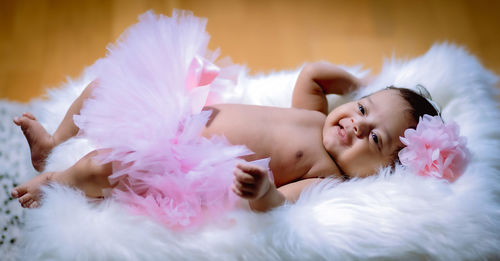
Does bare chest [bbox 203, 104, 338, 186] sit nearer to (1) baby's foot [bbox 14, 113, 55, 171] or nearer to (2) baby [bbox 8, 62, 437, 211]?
(2) baby [bbox 8, 62, 437, 211]

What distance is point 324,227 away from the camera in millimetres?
841

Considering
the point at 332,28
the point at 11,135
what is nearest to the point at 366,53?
the point at 332,28

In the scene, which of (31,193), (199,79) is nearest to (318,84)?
(199,79)

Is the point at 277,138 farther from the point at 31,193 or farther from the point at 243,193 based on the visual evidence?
the point at 31,193

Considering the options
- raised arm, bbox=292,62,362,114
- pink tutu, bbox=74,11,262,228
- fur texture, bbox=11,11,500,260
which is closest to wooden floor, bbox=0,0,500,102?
raised arm, bbox=292,62,362,114

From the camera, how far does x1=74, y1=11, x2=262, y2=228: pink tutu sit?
2.89ft

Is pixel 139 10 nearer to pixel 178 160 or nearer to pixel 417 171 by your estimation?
pixel 178 160

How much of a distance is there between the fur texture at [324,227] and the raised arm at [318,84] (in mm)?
319

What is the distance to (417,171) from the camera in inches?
37.4

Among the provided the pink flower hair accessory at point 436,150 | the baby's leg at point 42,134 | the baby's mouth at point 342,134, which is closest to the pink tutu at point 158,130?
the baby's leg at point 42,134

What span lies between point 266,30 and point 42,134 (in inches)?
40.2

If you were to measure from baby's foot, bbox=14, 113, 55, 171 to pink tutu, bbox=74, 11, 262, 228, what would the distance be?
15cm

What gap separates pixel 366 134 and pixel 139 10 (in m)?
1.18

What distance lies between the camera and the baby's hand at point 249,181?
79 cm
